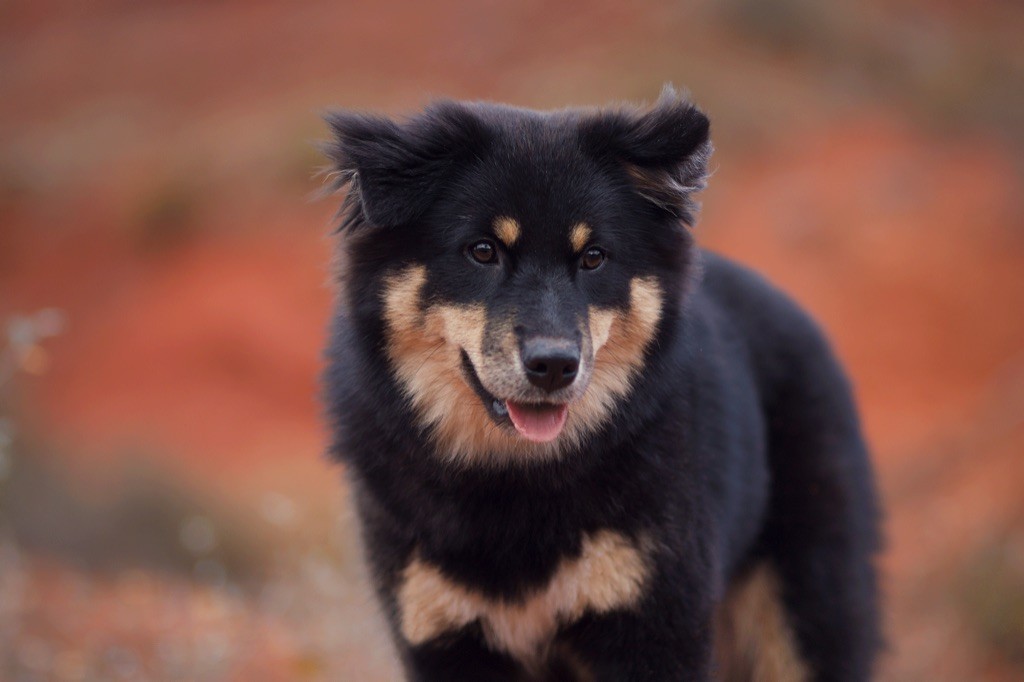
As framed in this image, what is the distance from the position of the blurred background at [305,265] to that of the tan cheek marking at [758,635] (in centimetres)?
74

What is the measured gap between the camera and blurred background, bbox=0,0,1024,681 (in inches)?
320

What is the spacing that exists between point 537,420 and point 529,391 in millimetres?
184

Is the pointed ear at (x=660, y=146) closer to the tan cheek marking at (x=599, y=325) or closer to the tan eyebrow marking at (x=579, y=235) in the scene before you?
the tan eyebrow marking at (x=579, y=235)

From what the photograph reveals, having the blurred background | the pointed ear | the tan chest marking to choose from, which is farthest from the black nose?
the blurred background

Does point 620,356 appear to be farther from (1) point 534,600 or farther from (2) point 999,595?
(2) point 999,595

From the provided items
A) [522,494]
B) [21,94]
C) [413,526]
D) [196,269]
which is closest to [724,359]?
[522,494]

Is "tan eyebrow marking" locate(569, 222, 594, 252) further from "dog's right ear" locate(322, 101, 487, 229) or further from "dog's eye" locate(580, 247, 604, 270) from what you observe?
"dog's right ear" locate(322, 101, 487, 229)

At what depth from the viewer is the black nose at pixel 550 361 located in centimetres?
371

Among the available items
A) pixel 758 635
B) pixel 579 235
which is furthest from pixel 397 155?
pixel 758 635

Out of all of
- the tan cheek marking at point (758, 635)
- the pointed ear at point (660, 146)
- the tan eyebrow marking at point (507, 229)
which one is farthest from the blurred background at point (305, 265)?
the pointed ear at point (660, 146)

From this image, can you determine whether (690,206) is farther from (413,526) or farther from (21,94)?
(21,94)

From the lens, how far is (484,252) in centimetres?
398

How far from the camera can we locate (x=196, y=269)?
18.4m

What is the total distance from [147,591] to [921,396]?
32.2 feet
